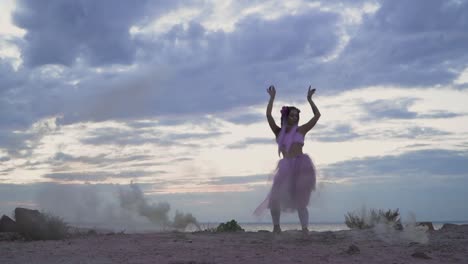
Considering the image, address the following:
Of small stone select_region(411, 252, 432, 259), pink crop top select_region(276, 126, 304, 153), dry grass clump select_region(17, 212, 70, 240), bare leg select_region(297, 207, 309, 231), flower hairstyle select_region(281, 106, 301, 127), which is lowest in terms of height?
small stone select_region(411, 252, 432, 259)

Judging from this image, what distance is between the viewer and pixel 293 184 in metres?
11.0

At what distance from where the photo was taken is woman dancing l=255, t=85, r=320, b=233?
10945 mm

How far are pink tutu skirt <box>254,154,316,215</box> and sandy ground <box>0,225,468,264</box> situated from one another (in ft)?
2.14

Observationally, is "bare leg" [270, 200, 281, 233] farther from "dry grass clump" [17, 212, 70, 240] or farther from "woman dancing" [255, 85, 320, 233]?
"dry grass clump" [17, 212, 70, 240]

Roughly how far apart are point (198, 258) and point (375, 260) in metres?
2.57

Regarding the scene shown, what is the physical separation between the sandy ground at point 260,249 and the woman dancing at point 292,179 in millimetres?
538

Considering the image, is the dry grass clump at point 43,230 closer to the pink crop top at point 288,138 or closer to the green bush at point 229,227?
the green bush at point 229,227

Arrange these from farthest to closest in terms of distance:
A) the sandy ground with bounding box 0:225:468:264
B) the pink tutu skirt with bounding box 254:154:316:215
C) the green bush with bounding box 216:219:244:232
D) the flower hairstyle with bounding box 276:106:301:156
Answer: the green bush with bounding box 216:219:244:232
the flower hairstyle with bounding box 276:106:301:156
the pink tutu skirt with bounding box 254:154:316:215
the sandy ground with bounding box 0:225:468:264

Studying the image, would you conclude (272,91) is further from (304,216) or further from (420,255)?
(420,255)

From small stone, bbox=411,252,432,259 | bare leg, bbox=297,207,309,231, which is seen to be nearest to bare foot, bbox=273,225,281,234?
bare leg, bbox=297,207,309,231

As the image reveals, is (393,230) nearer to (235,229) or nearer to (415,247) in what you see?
(415,247)

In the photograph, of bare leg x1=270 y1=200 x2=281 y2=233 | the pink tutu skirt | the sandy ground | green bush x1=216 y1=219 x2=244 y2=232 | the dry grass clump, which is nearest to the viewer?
the sandy ground

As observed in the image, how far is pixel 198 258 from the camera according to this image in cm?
767

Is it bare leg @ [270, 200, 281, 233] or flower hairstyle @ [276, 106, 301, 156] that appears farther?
flower hairstyle @ [276, 106, 301, 156]
